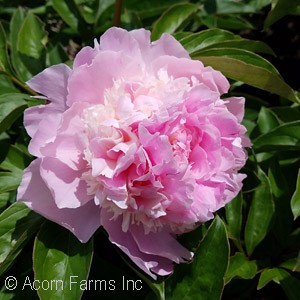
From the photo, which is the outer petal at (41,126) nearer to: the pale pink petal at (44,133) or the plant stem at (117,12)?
the pale pink petal at (44,133)

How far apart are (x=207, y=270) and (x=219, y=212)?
0.86 ft

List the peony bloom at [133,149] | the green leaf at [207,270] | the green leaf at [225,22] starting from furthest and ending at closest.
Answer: the green leaf at [225,22]
the green leaf at [207,270]
the peony bloom at [133,149]

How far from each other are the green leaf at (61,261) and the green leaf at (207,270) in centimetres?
18

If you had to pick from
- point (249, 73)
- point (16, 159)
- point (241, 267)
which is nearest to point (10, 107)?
point (16, 159)

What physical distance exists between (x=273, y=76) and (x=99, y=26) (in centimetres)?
67

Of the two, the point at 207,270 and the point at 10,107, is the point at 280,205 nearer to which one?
the point at 207,270

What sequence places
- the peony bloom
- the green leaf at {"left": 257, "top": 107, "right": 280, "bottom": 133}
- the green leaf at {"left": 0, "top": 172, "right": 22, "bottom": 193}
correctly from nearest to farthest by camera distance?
the peony bloom → the green leaf at {"left": 0, "top": 172, "right": 22, "bottom": 193} → the green leaf at {"left": 257, "top": 107, "right": 280, "bottom": 133}

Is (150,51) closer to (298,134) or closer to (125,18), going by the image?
(298,134)

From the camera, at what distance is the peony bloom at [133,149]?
2.86 ft

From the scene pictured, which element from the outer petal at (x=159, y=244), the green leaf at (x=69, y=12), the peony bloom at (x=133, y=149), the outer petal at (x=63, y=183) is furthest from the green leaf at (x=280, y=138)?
the green leaf at (x=69, y=12)

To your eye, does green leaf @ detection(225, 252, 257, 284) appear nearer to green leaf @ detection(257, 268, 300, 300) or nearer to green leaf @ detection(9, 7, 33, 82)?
green leaf @ detection(257, 268, 300, 300)

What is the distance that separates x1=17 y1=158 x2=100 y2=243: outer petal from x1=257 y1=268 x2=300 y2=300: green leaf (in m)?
0.39

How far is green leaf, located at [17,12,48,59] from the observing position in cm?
135

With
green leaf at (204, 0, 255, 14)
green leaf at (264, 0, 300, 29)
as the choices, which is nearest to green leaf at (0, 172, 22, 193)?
green leaf at (264, 0, 300, 29)
